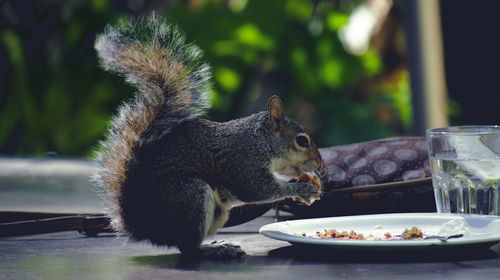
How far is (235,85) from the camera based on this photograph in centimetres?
483

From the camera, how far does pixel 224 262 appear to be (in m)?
1.09

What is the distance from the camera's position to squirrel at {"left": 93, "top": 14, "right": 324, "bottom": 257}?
1.15 m

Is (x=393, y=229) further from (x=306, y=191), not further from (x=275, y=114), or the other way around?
(x=275, y=114)

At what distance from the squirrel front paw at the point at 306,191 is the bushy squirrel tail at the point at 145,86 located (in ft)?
0.66

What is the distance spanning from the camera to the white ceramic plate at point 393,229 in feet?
3.35

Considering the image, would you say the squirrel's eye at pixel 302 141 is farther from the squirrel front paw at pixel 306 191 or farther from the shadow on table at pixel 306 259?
the shadow on table at pixel 306 259

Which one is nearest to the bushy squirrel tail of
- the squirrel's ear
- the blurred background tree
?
the squirrel's ear

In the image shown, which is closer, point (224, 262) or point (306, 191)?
point (224, 262)

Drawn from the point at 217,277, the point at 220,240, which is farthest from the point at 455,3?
the point at 217,277

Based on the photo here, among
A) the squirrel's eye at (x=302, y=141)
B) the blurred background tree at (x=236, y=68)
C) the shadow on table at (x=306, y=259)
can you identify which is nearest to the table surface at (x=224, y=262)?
the shadow on table at (x=306, y=259)

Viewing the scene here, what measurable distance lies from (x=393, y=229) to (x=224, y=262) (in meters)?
0.30

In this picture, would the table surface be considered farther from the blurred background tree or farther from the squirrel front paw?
the blurred background tree

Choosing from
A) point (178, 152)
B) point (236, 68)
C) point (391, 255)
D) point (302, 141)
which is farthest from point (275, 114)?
point (236, 68)

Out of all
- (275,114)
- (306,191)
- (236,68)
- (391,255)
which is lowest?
(391,255)
